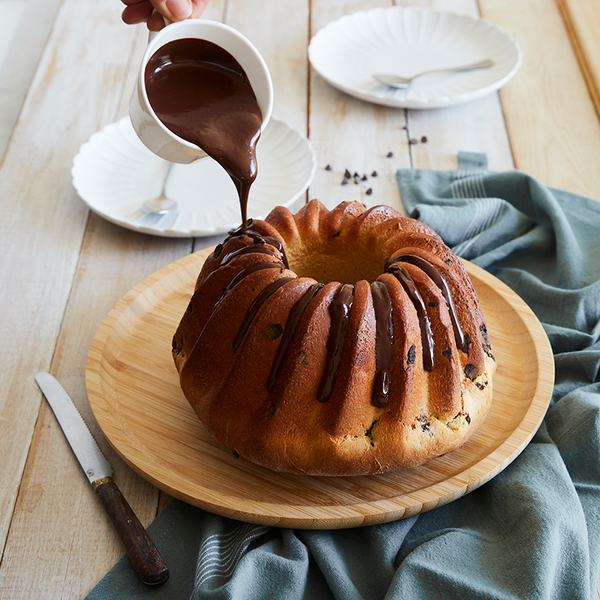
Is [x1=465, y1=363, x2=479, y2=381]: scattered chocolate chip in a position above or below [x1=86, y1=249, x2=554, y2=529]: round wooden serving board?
above

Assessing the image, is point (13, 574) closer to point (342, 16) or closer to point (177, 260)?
point (177, 260)

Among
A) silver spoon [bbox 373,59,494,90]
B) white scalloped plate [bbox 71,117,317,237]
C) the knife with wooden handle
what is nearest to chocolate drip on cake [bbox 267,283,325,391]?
the knife with wooden handle

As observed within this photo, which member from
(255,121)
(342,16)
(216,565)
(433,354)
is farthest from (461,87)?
(216,565)

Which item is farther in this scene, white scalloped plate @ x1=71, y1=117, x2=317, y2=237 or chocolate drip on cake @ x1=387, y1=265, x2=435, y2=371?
white scalloped plate @ x1=71, y1=117, x2=317, y2=237

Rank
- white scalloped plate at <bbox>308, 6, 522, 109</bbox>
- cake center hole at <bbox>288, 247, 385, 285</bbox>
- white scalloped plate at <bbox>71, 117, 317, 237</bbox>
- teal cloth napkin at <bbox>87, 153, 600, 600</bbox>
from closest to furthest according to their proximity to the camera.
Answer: teal cloth napkin at <bbox>87, 153, 600, 600</bbox> → cake center hole at <bbox>288, 247, 385, 285</bbox> → white scalloped plate at <bbox>71, 117, 317, 237</bbox> → white scalloped plate at <bbox>308, 6, 522, 109</bbox>

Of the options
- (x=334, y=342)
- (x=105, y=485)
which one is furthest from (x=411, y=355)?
(x=105, y=485)

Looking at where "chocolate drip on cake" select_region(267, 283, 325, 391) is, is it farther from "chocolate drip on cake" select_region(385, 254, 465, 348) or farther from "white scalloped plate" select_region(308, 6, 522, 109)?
"white scalloped plate" select_region(308, 6, 522, 109)
